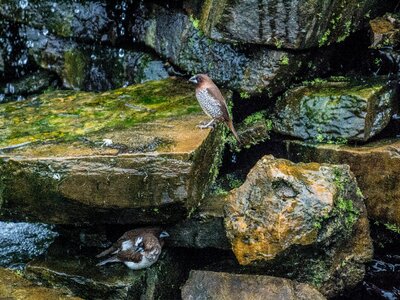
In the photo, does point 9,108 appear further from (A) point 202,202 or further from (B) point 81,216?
(A) point 202,202

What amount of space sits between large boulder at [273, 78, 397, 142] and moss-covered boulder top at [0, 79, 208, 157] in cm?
114

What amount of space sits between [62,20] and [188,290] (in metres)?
5.10

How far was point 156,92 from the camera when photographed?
23.9ft

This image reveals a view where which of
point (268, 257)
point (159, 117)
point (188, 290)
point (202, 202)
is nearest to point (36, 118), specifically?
point (159, 117)

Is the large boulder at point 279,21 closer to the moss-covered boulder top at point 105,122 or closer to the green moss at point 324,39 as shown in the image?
the green moss at point 324,39

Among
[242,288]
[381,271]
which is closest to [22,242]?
[242,288]

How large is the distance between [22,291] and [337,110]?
375 cm

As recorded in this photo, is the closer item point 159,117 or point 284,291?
point 284,291

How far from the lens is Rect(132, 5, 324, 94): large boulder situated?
682cm

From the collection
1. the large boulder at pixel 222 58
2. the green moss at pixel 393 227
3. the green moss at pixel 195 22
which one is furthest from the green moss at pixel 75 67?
the green moss at pixel 393 227

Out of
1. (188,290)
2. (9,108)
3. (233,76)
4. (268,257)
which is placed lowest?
(188,290)

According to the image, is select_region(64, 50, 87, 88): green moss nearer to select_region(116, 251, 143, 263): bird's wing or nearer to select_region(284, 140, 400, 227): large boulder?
select_region(116, 251, 143, 263): bird's wing

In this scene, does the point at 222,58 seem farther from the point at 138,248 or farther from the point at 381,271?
the point at 381,271

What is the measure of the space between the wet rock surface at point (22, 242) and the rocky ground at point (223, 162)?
2 centimetres
